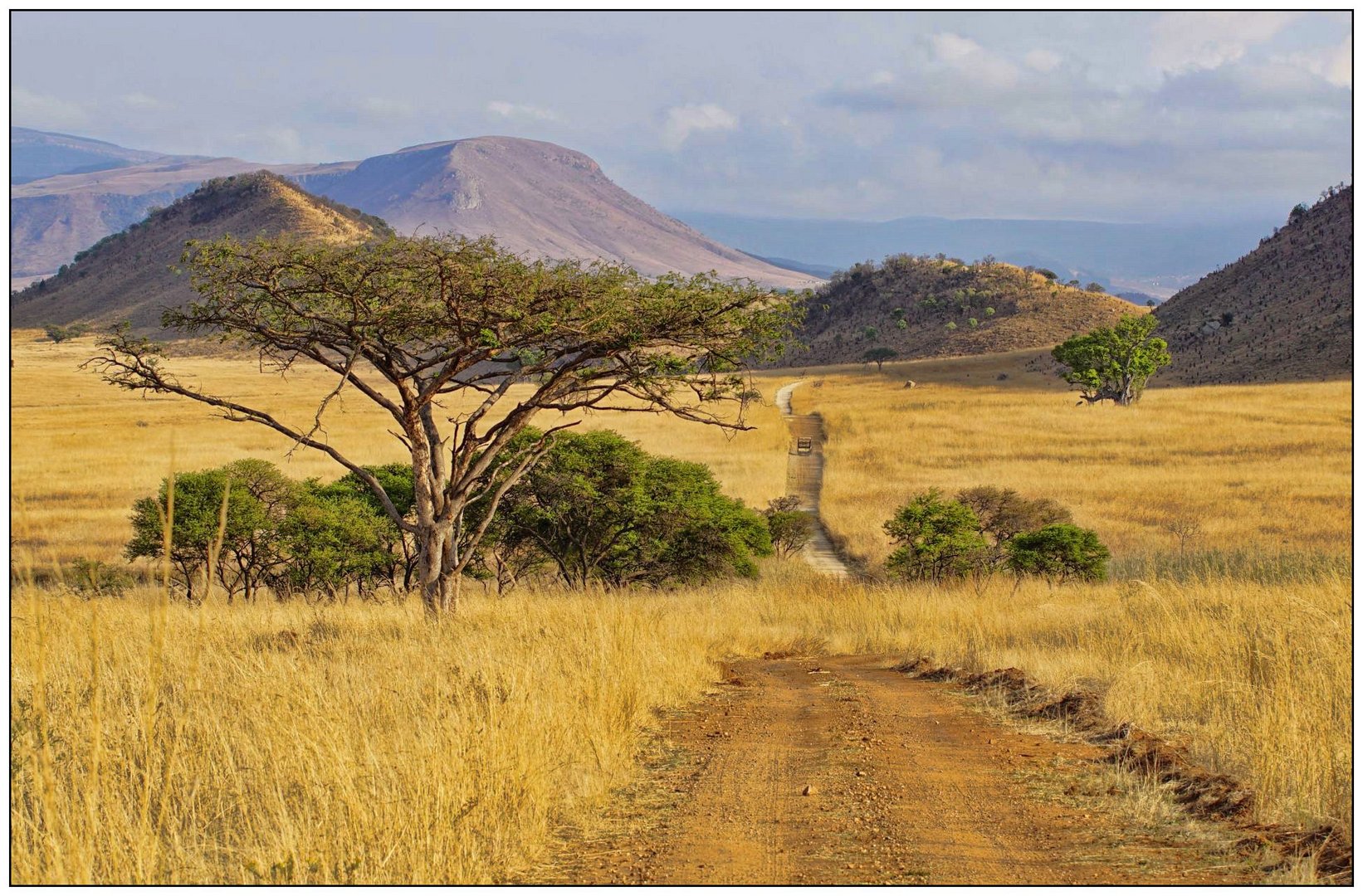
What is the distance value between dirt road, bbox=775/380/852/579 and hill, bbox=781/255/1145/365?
49.7m

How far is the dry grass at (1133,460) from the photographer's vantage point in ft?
113

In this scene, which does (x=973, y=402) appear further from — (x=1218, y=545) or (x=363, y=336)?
(x=363, y=336)

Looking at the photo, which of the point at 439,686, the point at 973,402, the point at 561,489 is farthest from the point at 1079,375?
the point at 439,686

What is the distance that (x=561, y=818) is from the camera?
18.8 feet

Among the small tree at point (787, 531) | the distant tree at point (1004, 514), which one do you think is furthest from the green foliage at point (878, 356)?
the distant tree at point (1004, 514)

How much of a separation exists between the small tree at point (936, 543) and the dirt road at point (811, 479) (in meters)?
1.89

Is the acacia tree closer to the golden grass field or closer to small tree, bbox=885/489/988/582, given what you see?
the golden grass field

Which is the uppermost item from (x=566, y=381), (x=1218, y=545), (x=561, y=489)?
(x=566, y=381)

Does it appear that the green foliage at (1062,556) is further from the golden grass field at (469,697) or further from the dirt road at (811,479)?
the dirt road at (811,479)

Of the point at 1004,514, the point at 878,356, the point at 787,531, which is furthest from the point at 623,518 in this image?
the point at 878,356

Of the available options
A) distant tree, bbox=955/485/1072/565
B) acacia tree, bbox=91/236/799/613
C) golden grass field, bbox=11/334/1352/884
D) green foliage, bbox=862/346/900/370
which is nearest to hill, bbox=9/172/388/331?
green foliage, bbox=862/346/900/370

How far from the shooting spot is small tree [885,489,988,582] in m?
24.3

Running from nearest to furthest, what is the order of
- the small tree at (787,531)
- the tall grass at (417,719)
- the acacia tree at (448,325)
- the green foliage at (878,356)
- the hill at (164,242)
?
the tall grass at (417,719) < the acacia tree at (448,325) < the small tree at (787,531) < the green foliage at (878,356) < the hill at (164,242)

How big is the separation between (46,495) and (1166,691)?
41603 mm
